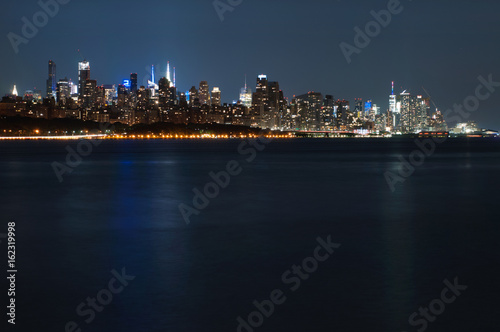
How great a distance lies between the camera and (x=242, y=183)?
3928 centimetres

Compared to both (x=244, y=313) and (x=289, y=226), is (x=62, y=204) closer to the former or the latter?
(x=289, y=226)

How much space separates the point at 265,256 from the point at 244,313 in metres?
4.82

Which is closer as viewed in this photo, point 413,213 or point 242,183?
point 413,213

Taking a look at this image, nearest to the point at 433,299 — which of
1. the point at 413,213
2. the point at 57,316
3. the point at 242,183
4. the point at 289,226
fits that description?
the point at 57,316

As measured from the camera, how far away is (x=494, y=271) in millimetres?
13211

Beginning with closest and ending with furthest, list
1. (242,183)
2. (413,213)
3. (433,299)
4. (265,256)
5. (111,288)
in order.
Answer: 1. (433,299)
2. (111,288)
3. (265,256)
4. (413,213)
5. (242,183)

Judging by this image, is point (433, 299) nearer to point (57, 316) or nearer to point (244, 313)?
point (244, 313)

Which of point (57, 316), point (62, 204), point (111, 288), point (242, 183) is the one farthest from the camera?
point (242, 183)

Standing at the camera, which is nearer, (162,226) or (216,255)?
(216,255)

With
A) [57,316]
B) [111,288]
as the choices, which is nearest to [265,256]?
[111,288]

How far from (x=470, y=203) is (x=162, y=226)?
48.6ft

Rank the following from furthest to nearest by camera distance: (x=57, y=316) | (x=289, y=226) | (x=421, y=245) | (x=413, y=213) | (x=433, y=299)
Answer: (x=413, y=213) → (x=289, y=226) → (x=421, y=245) → (x=433, y=299) → (x=57, y=316)

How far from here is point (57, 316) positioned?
10062 millimetres

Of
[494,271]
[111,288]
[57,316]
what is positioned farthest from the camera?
Answer: [494,271]
